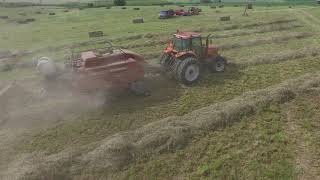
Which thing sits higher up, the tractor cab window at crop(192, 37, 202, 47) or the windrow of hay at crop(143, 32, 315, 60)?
the tractor cab window at crop(192, 37, 202, 47)

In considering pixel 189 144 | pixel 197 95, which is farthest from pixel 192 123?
pixel 197 95

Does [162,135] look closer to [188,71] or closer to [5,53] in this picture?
[188,71]

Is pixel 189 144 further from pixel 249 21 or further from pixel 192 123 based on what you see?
pixel 249 21

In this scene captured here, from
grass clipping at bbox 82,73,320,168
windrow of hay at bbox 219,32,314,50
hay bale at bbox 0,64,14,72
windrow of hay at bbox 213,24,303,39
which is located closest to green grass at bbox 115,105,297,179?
grass clipping at bbox 82,73,320,168

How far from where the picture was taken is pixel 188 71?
55.0 ft

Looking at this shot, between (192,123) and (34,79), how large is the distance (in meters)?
9.17

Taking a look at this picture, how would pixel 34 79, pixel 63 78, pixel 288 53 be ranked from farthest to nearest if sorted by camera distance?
pixel 288 53
pixel 34 79
pixel 63 78

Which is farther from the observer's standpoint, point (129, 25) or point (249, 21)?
point (129, 25)

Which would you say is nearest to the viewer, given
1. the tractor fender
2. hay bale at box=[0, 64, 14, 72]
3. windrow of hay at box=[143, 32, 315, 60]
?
the tractor fender

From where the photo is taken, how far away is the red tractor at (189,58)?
16797 mm

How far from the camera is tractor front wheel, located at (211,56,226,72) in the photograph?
18.3 metres

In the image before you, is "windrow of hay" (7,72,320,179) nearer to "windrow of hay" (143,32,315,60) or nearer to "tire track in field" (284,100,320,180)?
"tire track in field" (284,100,320,180)

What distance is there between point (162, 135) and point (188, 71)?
17.8 feet

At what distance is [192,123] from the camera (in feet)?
41.8
